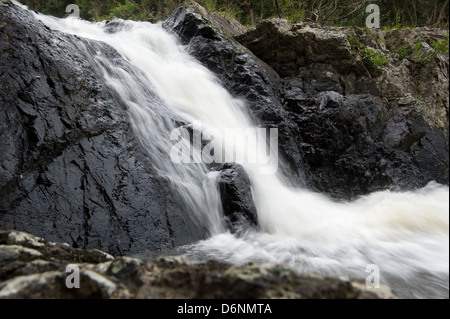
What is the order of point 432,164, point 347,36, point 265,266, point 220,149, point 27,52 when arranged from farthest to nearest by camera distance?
point 347,36, point 432,164, point 220,149, point 27,52, point 265,266

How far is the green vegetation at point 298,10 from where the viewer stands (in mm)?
11281

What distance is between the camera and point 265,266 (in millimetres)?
1528

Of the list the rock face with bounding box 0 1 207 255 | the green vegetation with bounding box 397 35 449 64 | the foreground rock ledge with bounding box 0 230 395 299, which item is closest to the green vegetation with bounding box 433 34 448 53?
the green vegetation with bounding box 397 35 449 64

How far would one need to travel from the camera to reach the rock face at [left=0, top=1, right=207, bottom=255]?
323cm

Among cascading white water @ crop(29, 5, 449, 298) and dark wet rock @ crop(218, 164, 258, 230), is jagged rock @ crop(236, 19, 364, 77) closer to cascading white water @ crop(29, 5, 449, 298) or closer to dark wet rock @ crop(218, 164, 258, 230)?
cascading white water @ crop(29, 5, 449, 298)

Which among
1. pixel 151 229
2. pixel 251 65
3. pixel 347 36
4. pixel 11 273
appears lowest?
pixel 151 229

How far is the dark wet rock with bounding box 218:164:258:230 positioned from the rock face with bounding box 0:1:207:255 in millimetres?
455

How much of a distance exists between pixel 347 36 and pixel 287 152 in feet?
10.9

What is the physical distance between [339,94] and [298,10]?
615cm

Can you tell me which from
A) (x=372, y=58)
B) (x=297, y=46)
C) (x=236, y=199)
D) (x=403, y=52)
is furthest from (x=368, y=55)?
(x=236, y=199)

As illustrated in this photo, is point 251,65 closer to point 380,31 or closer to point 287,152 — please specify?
point 287,152

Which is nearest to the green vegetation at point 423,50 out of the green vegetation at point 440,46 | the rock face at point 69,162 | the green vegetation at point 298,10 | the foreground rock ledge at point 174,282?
the green vegetation at point 440,46

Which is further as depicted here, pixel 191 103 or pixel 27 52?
pixel 191 103

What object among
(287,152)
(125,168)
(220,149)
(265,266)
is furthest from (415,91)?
(265,266)
